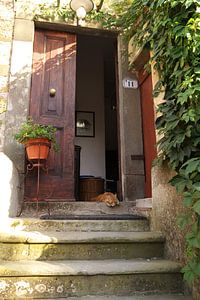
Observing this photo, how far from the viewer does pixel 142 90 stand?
11.1 ft

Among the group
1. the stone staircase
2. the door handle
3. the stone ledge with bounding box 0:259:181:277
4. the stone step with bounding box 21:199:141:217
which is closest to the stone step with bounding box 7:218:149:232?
the stone staircase

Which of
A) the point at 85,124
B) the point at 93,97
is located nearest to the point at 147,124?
the point at 85,124

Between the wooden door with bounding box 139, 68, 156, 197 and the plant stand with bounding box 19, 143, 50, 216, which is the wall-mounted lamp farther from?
the plant stand with bounding box 19, 143, 50, 216

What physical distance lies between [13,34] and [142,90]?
5.46 feet

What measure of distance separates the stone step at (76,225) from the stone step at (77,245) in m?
0.11

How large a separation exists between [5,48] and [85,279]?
2703 mm

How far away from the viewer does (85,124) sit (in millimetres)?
5109

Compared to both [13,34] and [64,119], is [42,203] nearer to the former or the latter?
[64,119]

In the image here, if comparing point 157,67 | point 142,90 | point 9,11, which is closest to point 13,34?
point 9,11

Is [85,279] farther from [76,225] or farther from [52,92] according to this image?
[52,92]

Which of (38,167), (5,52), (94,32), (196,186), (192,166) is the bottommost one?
(196,186)

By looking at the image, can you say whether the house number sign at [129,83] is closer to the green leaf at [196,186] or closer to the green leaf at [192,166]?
the green leaf at [192,166]

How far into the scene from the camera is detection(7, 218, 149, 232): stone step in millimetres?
2109

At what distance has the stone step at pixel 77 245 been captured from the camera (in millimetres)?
1809
